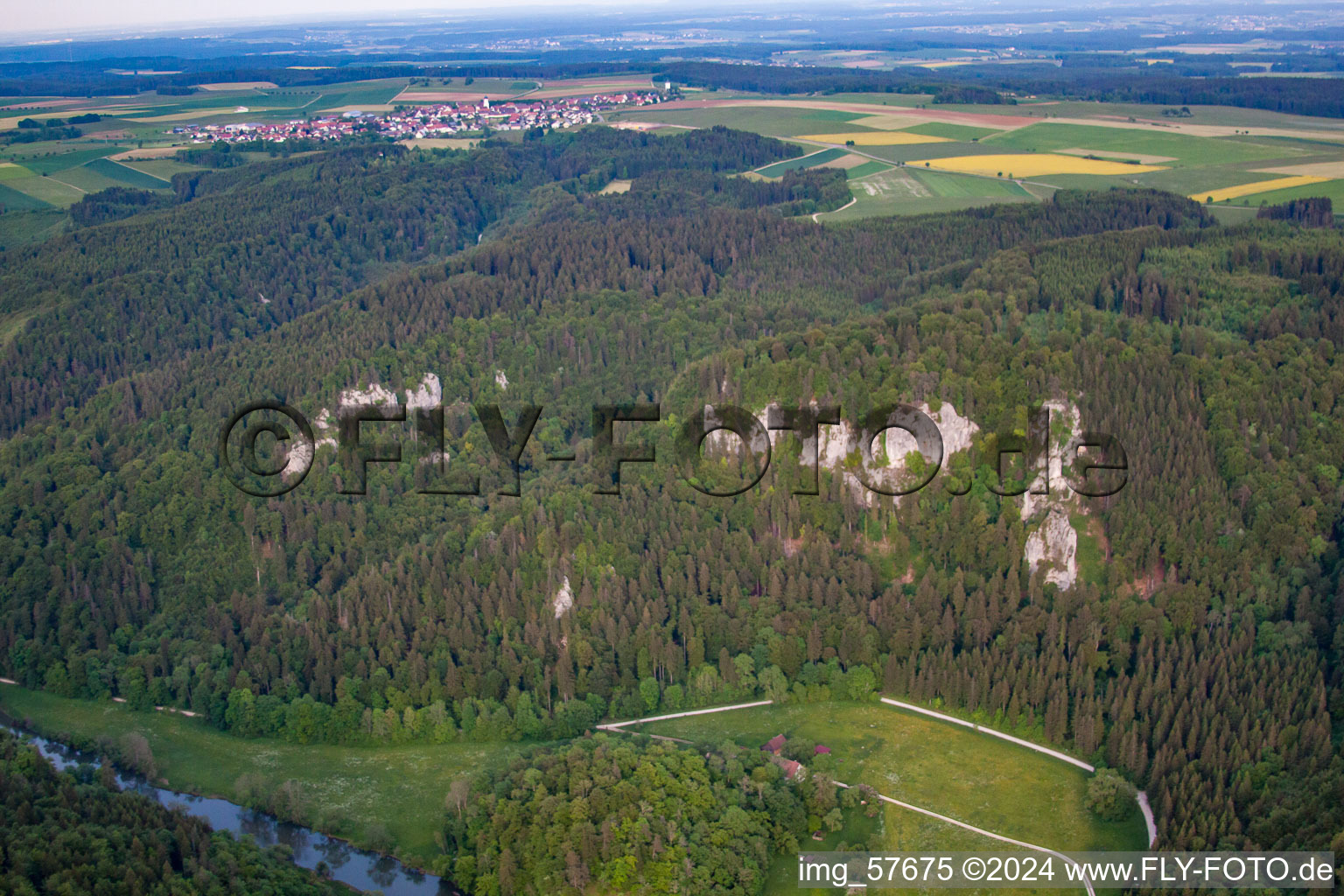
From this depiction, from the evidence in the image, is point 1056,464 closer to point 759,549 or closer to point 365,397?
point 759,549

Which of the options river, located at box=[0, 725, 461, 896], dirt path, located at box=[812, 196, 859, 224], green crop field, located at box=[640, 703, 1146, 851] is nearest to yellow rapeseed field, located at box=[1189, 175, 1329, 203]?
dirt path, located at box=[812, 196, 859, 224]

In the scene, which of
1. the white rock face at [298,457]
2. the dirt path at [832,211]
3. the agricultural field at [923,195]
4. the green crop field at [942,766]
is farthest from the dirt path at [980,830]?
the dirt path at [832,211]

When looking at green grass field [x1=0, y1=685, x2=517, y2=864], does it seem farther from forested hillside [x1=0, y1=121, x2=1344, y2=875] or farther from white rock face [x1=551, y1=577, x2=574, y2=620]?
white rock face [x1=551, y1=577, x2=574, y2=620]

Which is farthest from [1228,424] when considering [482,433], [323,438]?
[323,438]

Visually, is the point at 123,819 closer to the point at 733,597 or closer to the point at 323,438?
the point at 733,597

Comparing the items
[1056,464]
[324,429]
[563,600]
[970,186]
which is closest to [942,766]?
[563,600]

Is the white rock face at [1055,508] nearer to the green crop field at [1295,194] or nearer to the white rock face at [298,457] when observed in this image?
the white rock face at [298,457]
